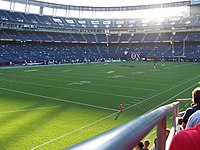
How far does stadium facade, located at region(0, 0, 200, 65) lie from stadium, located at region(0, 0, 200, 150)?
300 millimetres

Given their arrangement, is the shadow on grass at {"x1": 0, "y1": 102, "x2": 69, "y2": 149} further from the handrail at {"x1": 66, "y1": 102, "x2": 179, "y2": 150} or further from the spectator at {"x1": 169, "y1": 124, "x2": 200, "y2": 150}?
the spectator at {"x1": 169, "y1": 124, "x2": 200, "y2": 150}

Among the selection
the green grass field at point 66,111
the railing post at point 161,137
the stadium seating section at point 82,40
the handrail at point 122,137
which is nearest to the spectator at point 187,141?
the handrail at point 122,137

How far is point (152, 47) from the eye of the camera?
8100 cm

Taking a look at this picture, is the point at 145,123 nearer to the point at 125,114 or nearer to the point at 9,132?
the point at 9,132

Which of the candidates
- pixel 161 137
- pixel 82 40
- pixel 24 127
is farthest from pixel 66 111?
pixel 82 40

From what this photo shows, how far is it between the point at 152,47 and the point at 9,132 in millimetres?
74383

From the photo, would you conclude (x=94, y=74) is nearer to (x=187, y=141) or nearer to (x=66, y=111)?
(x=66, y=111)

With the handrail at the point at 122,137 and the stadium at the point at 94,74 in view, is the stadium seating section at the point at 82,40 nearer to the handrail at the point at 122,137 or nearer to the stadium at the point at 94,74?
the stadium at the point at 94,74

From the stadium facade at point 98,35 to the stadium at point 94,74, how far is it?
300 millimetres

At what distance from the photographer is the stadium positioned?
9.16 m

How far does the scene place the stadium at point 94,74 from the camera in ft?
30.0

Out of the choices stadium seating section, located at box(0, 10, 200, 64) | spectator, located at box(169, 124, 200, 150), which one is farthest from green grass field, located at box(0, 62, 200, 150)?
stadium seating section, located at box(0, 10, 200, 64)

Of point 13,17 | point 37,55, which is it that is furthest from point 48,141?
point 13,17

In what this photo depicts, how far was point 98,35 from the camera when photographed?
8719cm
